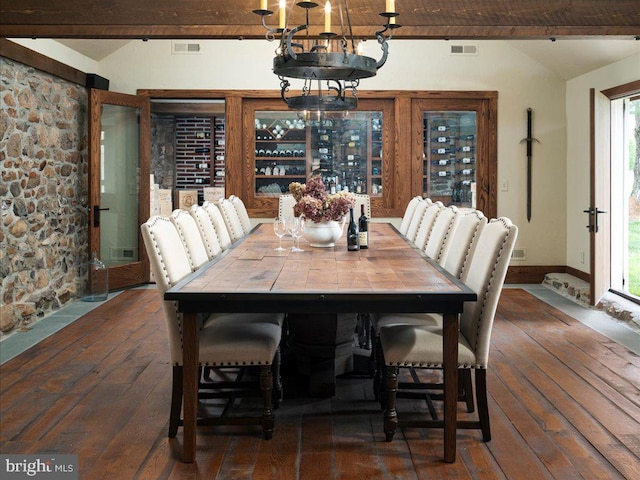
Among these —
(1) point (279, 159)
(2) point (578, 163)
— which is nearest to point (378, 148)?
(1) point (279, 159)

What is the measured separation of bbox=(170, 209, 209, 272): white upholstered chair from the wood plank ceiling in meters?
1.68

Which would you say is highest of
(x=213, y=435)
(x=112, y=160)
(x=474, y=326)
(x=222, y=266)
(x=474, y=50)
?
(x=474, y=50)

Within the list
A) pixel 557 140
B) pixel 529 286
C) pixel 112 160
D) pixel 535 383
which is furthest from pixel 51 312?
pixel 557 140

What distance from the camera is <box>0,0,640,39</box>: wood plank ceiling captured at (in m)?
4.58

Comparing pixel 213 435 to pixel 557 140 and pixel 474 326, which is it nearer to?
pixel 474 326

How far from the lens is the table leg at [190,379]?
2.73 m

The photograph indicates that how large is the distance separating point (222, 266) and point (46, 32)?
8.18ft

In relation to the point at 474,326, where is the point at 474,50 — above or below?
above

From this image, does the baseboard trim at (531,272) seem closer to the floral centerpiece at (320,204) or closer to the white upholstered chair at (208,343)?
the floral centerpiece at (320,204)

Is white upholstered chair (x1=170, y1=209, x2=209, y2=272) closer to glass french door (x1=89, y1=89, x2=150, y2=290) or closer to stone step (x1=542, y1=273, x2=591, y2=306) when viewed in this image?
glass french door (x1=89, y1=89, x2=150, y2=290)

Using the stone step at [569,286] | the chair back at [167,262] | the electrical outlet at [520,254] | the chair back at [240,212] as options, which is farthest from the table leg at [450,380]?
the electrical outlet at [520,254]

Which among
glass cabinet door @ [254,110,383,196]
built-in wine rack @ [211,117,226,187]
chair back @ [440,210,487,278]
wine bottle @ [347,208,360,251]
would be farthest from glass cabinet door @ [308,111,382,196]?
built-in wine rack @ [211,117,226,187]

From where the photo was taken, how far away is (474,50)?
7426mm

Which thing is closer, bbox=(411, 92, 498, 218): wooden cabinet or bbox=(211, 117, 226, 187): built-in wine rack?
bbox=(411, 92, 498, 218): wooden cabinet
